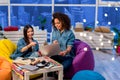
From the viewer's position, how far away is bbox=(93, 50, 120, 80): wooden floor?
3881 millimetres

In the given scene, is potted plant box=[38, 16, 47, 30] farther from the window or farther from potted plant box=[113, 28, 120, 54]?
potted plant box=[113, 28, 120, 54]

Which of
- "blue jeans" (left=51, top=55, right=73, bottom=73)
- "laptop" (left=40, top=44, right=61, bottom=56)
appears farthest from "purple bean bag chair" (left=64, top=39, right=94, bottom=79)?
"laptop" (left=40, top=44, right=61, bottom=56)

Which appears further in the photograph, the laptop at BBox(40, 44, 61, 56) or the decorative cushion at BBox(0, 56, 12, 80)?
the laptop at BBox(40, 44, 61, 56)

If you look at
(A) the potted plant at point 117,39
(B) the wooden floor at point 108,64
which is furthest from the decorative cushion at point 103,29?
(B) the wooden floor at point 108,64

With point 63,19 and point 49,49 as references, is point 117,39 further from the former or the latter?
point 49,49

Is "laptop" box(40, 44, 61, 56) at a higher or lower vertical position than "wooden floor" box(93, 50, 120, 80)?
higher

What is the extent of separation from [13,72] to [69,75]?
→ 85cm

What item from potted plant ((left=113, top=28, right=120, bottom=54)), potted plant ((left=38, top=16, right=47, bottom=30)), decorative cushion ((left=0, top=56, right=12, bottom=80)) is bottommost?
decorative cushion ((left=0, top=56, right=12, bottom=80))

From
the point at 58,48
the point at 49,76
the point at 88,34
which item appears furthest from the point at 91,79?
the point at 88,34

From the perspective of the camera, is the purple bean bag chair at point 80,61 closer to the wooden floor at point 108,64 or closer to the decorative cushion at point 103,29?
the wooden floor at point 108,64

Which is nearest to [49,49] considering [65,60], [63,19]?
[65,60]

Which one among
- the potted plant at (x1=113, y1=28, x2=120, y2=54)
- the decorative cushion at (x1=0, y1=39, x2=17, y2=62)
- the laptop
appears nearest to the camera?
the laptop

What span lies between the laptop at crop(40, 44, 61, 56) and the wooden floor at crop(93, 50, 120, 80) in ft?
3.06

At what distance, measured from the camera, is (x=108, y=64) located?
14.6ft
